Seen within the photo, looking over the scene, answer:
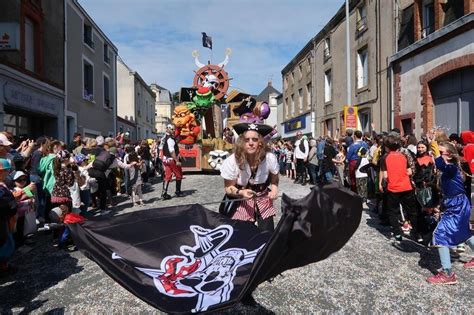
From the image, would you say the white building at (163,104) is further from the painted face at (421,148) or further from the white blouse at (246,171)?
the white blouse at (246,171)

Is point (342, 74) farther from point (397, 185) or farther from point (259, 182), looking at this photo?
point (259, 182)

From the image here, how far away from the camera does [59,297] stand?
12.9ft

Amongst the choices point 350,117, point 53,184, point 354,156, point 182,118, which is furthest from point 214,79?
point 53,184

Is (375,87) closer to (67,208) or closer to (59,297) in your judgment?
(67,208)

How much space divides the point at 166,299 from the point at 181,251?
66cm

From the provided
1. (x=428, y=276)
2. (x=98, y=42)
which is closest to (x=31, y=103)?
(x=98, y=42)

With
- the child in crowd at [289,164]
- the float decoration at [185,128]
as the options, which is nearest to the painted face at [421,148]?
Answer: the child in crowd at [289,164]

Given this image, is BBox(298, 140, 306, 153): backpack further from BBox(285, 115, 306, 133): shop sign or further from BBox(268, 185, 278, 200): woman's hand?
BBox(285, 115, 306, 133): shop sign

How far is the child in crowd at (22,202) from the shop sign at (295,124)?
1039 inches

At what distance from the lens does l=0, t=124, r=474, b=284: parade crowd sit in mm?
3770

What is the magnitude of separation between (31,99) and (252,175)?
1306 cm

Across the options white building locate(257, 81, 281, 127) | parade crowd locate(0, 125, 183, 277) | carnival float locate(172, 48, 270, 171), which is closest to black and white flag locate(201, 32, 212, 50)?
carnival float locate(172, 48, 270, 171)

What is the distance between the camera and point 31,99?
14.0 meters

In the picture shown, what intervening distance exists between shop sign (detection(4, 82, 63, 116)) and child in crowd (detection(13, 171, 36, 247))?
8548 millimetres
